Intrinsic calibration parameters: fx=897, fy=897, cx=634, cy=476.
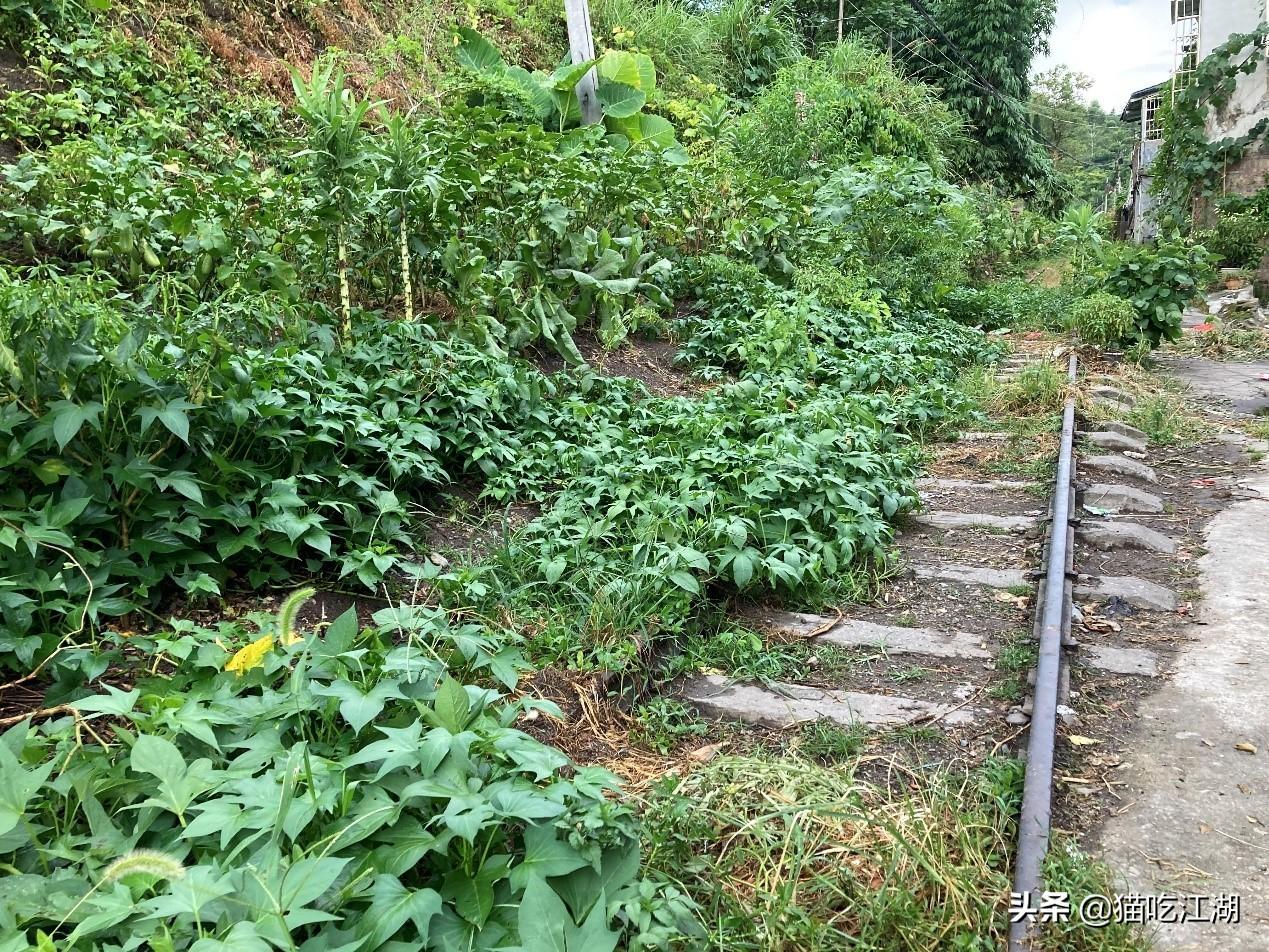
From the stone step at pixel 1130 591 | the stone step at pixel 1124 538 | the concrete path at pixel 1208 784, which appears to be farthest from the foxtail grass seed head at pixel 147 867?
the stone step at pixel 1124 538

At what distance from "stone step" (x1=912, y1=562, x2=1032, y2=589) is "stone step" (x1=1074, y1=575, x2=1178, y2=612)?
0.85ft

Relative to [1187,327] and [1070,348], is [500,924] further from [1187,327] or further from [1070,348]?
[1187,327]

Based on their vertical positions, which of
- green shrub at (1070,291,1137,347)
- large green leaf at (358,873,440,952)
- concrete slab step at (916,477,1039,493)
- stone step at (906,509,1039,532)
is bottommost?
stone step at (906,509,1039,532)

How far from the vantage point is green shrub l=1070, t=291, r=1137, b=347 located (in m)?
8.95

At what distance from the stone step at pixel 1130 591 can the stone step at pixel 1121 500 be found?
0.99 metres

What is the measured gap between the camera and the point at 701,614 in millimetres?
3869

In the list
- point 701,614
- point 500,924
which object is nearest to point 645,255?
point 701,614

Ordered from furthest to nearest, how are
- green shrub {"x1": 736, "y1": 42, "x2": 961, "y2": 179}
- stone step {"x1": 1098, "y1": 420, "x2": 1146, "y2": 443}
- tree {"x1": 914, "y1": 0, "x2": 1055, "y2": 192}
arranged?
tree {"x1": 914, "y1": 0, "x2": 1055, "y2": 192} → green shrub {"x1": 736, "y1": 42, "x2": 961, "y2": 179} → stone step {"x1": 1098, "y1": 420, "x2": 1146, "y2": 443}

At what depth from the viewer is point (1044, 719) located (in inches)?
115

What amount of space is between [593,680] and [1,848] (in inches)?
71.0

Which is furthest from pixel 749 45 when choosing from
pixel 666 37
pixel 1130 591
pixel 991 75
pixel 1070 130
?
pixel 1070 130

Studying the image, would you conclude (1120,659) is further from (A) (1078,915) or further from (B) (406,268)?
(B) (406,268)

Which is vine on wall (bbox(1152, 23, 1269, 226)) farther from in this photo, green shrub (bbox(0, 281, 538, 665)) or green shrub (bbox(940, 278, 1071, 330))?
green shrub (bbox(0, 281, 538, 665))

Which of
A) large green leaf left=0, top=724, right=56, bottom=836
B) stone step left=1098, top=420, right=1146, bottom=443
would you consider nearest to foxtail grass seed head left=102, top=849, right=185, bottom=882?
large green leaf left=0, top=724, right=56, bottom=836
